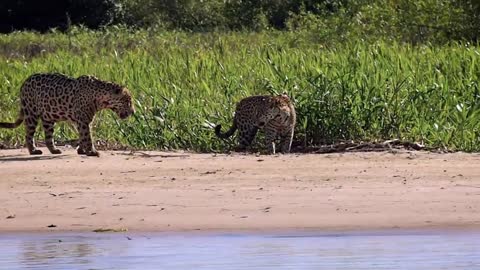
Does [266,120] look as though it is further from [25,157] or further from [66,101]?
[25,157]

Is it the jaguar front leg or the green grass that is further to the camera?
the green grass

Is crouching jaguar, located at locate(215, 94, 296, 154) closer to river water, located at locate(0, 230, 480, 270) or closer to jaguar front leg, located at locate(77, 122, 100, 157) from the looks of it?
jaguar front leg, located at locate(77, 122, 100, 157)

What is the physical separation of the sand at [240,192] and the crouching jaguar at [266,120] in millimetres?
492

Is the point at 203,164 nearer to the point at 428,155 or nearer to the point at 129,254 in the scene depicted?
the point at 428,155

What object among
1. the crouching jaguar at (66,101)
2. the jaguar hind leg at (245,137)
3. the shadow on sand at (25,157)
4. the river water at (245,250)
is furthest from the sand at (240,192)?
the jaguar hind leg at (245,137)

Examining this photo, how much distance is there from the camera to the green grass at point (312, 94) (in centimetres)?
1288

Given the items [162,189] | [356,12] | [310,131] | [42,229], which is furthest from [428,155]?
[356,12]

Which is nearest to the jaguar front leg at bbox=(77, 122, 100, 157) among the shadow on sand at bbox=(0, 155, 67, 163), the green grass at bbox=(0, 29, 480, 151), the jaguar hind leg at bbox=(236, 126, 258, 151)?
the shadow on sand at bbox=(0, 155, 67, 163)

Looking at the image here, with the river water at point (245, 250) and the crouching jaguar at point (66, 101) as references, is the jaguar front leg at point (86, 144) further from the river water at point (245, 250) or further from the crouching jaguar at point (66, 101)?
the river water at point (245, 250)

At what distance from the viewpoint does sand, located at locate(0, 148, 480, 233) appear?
9008 mm

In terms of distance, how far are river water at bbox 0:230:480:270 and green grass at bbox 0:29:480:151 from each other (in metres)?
3.88

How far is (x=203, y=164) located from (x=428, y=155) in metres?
2.01

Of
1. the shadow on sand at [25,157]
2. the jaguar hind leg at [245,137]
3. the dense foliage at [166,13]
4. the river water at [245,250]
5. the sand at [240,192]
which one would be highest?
the river water at [245,250]

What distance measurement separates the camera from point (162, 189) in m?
10.2
